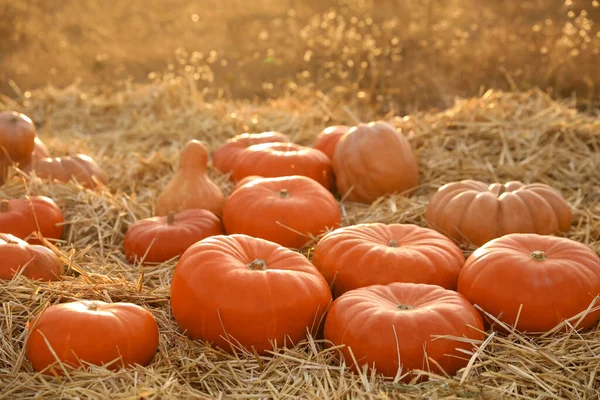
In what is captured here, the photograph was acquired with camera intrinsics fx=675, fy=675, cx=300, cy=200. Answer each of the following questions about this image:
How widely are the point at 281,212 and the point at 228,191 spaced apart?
1.12 metres

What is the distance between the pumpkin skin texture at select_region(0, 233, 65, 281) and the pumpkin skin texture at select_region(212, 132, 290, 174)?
2.11m

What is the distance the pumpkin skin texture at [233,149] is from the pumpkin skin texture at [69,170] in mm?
922

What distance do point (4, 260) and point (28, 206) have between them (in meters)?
0.97

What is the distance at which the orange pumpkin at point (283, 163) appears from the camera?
16.1 ft

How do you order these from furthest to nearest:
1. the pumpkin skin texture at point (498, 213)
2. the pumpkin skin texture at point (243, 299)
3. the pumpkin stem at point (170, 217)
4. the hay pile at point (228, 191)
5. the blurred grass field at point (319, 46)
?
1. the blurred grass field at point (319, 46)
2. the pumpkin stem at point (170, 217)
3. the pumpkin skin texture at point (498, 213)
4. the pumpkin skin texture at point (243, 299)
5. the hay pile at point (228, 191)

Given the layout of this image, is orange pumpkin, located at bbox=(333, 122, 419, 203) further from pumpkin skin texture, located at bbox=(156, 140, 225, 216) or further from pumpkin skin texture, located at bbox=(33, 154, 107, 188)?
pumpkin skin texture, located at bbox=(33, 154, 107, 188)

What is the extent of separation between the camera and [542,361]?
2.79 m

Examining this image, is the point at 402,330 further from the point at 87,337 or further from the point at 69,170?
the point at 69,170

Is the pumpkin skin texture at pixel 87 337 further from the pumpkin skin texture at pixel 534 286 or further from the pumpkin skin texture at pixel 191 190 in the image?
the pumpkin skin texture at pixel 191 190

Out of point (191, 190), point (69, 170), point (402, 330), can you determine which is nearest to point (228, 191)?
point (191, 190)

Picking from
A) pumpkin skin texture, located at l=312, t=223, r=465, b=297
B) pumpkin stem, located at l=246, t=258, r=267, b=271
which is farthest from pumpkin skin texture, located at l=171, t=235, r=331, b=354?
pumpkin skin texture, located at l=312, t=223, r=465, b=297

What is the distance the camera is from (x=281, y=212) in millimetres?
3998

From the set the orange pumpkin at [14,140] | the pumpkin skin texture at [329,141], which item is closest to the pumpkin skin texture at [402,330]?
the pumpkin skin texture at [329,141]

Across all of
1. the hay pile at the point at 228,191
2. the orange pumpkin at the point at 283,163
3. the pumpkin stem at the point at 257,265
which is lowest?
the hay pile at the point at 228,191
